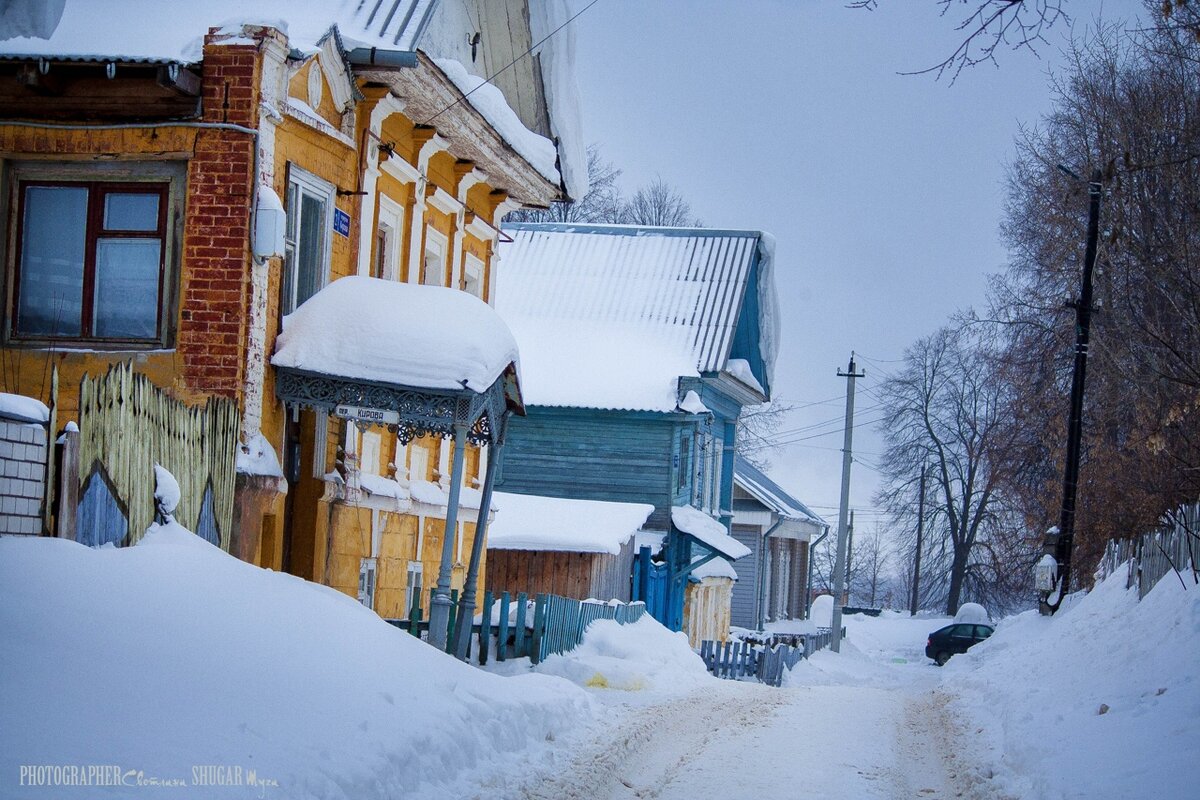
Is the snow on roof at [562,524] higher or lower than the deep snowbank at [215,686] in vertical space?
lower

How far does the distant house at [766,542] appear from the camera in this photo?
45750mm

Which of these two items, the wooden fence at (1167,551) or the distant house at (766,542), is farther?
the distant house at (766,542)

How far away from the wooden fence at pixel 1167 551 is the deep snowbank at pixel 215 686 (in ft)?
23.4

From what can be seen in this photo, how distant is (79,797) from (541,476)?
24.6m

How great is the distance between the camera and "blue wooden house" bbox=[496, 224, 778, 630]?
3017 centimetres

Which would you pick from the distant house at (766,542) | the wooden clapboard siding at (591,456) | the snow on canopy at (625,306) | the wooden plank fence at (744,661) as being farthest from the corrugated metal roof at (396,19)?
the distant house at (766,542)

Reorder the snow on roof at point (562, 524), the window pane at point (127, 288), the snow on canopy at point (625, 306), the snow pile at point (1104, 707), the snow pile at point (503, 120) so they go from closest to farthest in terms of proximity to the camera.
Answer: the snow pile at point (1104, 707) → the window pane at point (127, 288) → the snow pile at point (503, 120) → the snow on roof at point (562, 524) → the snow on canopy at point (625, 306)

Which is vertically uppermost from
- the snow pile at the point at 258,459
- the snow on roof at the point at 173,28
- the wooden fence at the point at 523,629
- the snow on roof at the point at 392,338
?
the snow on roof at the point at 173,28

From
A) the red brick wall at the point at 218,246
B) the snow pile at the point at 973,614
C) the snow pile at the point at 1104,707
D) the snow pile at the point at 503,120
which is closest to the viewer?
the snow pile at the point at 1104,707

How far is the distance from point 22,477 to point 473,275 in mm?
12113

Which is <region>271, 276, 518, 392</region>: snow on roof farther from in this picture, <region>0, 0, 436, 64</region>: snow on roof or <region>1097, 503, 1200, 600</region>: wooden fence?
<region>1097, 503, 1200, 600</region>: wooden fence

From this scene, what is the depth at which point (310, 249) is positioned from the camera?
14227 millimetres

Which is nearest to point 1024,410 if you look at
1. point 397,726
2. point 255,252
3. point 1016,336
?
point 1016,336

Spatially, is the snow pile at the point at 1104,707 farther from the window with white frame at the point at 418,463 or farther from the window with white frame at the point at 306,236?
the window with white frame at the point at 306,236
